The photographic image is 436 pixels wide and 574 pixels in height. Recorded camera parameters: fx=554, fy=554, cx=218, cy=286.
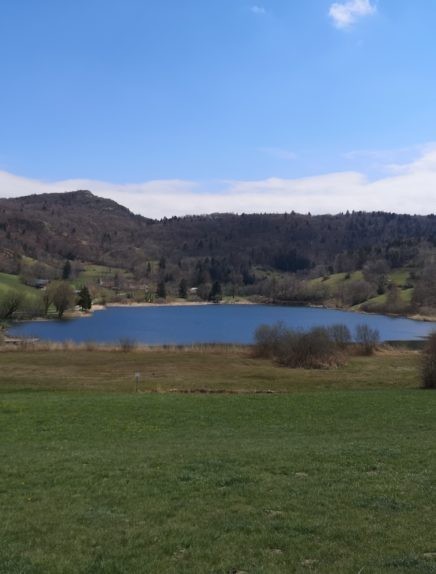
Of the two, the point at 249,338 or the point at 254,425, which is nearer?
the point at 254,425

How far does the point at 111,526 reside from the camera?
7113mm

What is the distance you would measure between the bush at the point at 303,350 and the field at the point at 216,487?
2574cm

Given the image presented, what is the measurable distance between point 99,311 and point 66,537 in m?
141

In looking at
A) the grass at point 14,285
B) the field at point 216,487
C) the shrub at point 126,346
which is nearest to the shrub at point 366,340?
the shrub at point 126,346

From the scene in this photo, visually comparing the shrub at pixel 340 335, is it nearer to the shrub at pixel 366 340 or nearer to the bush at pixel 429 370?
the shrub at pixel 366 340

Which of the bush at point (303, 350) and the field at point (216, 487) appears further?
the bush at point (303, 350)

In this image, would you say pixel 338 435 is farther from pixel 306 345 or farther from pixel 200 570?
pixel 306 345

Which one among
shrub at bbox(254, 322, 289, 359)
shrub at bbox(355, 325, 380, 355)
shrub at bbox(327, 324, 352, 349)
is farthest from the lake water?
shrub at bbox(254, 322, 289, 359)

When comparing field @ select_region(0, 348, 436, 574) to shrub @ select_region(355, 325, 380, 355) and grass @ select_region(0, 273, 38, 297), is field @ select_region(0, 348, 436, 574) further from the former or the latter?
grass @ select_region(0, 273, 38, 297)

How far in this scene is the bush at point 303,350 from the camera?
47.5 metres

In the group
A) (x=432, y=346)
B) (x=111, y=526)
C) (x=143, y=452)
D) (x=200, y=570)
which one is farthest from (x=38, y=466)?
(x=432, y=346)

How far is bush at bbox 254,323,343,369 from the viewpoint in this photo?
156 ft

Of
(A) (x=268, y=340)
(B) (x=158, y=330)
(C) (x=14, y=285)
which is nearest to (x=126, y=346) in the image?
(A) (x=268, y=340)

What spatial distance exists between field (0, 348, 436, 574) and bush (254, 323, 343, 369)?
25.7 meters
